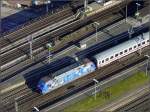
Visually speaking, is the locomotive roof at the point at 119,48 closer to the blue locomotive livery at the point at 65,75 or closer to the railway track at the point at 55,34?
the blue locomotive livery at the point at 65,75

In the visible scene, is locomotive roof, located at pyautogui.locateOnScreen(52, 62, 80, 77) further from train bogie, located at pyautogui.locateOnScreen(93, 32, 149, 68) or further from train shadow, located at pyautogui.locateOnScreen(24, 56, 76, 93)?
train bogie, located at pyautogui.locateOnScreen(93, 32, 149, 68)

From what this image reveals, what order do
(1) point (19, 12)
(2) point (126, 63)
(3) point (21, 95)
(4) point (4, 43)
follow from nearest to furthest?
1. (3) point (21, 95)
2. (2) point (126, 63)
3. (4) point (4, 43)
4. (1) point (19, 12)

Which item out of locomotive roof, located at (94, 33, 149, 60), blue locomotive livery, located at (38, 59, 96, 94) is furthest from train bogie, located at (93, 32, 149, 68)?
blue locomotive livery, located at (38, 59, 96, 94)

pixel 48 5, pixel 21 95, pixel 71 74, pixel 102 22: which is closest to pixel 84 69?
pixel 71 74

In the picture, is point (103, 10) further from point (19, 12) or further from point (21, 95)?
point (21, 95)

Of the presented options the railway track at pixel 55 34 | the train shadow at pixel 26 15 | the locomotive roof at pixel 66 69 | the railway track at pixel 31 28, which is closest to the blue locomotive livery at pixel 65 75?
the locomotive roof at pixel 66 69

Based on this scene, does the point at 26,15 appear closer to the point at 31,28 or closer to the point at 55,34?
the point at 31,28

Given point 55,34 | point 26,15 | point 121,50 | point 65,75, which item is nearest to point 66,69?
point 65,75
